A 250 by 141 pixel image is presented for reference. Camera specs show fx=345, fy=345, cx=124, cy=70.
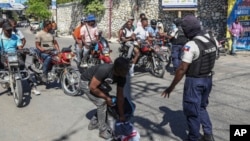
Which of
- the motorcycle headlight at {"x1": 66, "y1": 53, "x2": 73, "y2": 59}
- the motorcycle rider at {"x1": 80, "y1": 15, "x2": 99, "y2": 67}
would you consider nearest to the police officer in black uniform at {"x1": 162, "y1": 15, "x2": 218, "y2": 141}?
the motorcycle headlight at {"x1": 66, "y1": 53, "x2": 73, "y2": 59}

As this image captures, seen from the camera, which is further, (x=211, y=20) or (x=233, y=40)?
(x=211, y=20)

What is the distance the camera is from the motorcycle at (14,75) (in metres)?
6.77

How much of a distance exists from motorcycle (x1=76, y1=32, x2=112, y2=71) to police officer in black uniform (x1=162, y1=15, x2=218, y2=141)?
190 inches

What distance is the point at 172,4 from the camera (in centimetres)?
1956

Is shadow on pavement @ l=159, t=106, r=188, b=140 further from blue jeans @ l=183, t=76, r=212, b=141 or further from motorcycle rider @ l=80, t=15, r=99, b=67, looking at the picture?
motorcycle rider @ l=80, t=15, r=99, b=67

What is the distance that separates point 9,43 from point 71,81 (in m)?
1.58

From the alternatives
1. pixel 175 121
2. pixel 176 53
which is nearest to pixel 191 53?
pixel 175 121

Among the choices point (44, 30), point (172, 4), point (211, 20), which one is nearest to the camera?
point (44, 30)

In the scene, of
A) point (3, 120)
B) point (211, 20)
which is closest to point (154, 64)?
point (3, 120)

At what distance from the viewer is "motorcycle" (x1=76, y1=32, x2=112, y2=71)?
30.8 ft

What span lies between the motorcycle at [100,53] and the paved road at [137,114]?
109cm

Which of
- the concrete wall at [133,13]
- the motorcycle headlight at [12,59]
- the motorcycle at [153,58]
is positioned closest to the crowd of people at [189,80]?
the motorcycle headlight at [12,59]

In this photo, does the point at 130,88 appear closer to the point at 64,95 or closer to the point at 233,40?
the point at 64,95

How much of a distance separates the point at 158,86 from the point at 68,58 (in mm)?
2403
